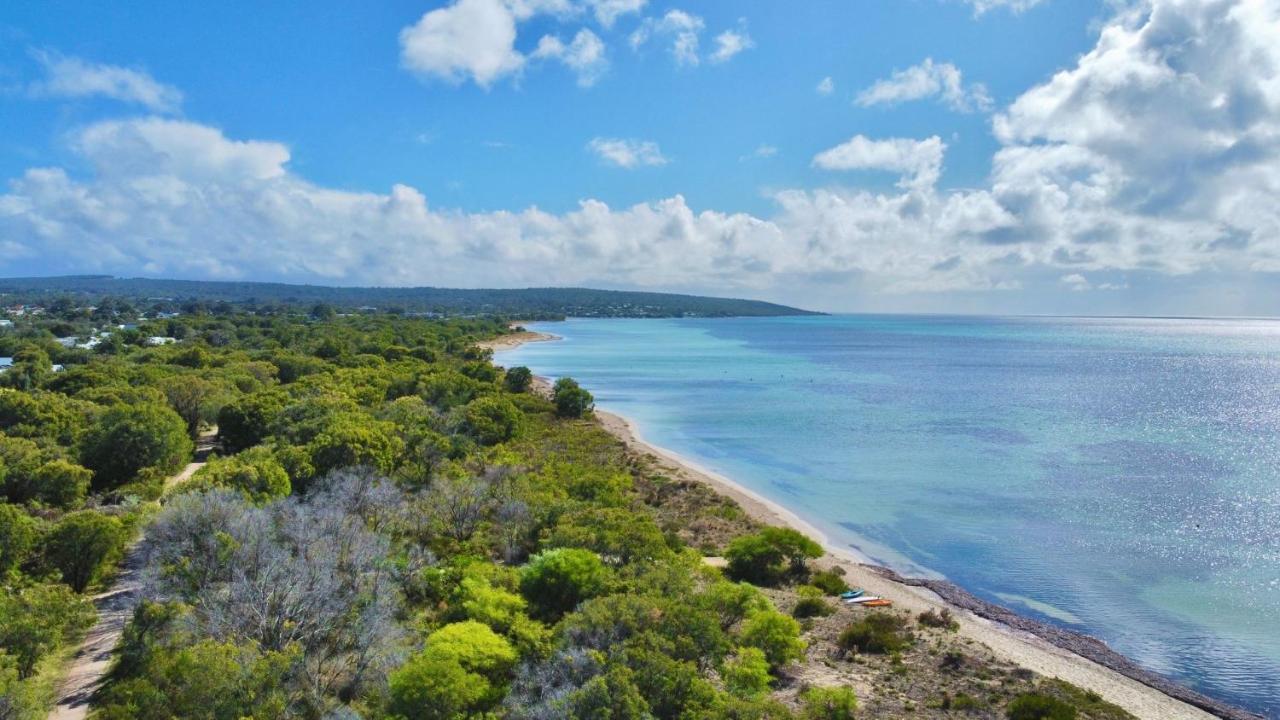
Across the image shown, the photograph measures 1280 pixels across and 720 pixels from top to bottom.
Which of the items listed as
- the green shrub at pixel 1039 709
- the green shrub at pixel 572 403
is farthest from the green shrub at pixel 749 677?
the green shrub at pixel 572 403

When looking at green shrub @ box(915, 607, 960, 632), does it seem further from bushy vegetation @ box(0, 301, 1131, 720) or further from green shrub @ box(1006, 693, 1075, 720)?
green shrub @ box(1006, 693, 1075, 720)

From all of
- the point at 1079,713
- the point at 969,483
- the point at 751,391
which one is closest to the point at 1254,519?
the point at 969,483

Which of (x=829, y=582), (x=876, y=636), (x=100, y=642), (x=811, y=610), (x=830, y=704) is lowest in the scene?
(x=829, y=582)

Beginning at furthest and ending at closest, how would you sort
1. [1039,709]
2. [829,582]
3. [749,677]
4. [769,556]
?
[769,556] < [829,582] < [1039,709] < [749,677]

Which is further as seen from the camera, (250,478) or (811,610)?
(250,478)

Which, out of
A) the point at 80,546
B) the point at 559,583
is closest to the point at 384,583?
the point at 559,583

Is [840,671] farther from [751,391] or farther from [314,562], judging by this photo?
[751,391]

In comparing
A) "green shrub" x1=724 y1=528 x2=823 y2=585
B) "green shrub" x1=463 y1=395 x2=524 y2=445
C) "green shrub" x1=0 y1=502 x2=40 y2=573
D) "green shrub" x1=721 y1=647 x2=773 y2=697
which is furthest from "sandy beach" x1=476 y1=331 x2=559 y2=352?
"green shrub" x1=721 y1=647 x2=773 y2=697

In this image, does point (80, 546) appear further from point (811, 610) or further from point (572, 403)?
point (572, 403)
